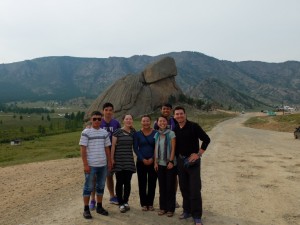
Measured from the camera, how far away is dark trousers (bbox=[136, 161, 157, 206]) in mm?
8562

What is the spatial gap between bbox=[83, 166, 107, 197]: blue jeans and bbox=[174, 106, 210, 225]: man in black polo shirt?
1762mm

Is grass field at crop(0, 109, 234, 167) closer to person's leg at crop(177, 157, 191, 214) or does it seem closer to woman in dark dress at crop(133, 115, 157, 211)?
woman in dark dress at crop(133, 115, 157, 211)

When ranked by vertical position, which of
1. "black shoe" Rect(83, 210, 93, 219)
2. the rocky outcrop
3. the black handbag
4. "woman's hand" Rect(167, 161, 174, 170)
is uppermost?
the rocky outcrop

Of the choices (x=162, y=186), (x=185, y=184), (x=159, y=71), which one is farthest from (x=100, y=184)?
(x=159, y=71)

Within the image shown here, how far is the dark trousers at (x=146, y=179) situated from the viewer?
8.56m

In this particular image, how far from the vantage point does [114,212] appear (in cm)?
848

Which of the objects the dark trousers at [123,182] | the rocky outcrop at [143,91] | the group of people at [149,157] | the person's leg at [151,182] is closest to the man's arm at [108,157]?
the group of people at [149,157]

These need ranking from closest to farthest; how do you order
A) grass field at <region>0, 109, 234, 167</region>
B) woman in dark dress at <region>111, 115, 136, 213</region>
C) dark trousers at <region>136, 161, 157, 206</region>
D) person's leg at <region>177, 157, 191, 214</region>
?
person's leg at <region>177, 157, 191, 214</region>
woman in dark dress at <region>111, 115, 136, 213</region>
dark trousers at <region>136, 161, 157, 206</region>
grass field at <region>0, 109, 234, 167</region>

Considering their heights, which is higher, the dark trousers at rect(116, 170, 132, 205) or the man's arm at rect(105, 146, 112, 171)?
the man's arm at rect(105, 146, 112, 171)

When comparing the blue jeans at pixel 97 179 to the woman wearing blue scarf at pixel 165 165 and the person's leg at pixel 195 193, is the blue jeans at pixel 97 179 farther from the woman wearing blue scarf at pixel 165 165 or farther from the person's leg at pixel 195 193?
the person's leg at pixel 195 193

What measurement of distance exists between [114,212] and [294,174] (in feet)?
25.6

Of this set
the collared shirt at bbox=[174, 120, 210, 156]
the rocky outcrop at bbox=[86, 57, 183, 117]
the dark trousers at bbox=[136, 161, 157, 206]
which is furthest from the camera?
the rocky outcrop at bbox=[86, 57, 183, 117]

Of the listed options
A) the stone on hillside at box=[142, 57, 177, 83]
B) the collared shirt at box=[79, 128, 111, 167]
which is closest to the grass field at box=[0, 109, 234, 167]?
the collared shirt at box=[79, 128, 111, 167]

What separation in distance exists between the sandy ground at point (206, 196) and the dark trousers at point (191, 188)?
357 mm
